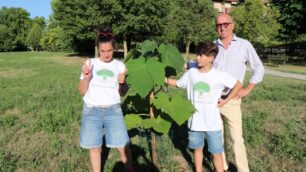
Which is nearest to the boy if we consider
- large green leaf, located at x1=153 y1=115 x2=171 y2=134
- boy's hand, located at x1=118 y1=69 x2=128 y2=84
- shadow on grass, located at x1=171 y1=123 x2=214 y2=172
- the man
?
the man

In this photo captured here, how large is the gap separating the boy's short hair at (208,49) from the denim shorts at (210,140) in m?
0.88

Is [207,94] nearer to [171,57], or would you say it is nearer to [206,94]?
[206,94]

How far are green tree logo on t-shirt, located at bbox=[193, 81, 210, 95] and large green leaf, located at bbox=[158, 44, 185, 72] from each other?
32 cm

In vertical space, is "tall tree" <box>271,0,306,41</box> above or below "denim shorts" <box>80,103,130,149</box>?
above

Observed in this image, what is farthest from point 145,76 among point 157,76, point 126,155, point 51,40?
point 51,40

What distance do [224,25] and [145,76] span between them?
1079 mm

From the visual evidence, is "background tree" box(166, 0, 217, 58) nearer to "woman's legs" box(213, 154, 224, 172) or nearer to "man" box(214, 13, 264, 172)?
"man" box(214, 13, 264, 172)

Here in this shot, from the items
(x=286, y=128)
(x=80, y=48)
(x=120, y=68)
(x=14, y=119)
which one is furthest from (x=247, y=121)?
(x=80, y=48)

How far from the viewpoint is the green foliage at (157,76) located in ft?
13.1

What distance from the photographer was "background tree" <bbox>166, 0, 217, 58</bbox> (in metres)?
35.9

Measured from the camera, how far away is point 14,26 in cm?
9419

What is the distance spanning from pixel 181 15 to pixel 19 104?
2751 centimetres

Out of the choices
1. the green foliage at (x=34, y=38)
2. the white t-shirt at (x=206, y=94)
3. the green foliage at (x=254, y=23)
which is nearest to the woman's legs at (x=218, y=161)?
the white t-shirt at (x=206, y=94)

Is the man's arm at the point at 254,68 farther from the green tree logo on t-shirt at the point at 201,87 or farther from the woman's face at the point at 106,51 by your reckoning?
the woman's face at the point at 106,51
